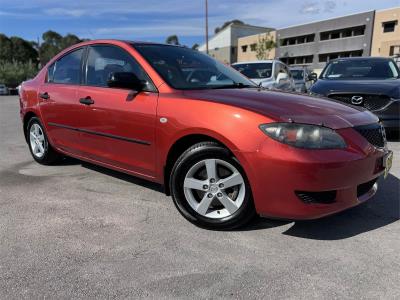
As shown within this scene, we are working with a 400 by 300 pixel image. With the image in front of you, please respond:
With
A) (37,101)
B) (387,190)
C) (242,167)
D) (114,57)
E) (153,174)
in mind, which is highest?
(114,57)

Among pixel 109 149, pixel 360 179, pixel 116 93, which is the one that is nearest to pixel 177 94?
pixel 116 93

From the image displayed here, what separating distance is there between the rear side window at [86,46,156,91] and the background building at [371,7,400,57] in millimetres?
45257

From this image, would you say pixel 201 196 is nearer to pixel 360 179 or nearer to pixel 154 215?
pixel 154 215

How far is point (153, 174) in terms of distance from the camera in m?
3.58

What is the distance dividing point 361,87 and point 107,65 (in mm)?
4651

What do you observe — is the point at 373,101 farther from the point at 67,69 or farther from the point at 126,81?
the point at 67,69

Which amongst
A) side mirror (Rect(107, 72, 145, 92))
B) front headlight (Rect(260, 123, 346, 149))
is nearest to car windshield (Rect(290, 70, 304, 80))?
side mirror (Rect(107, 72, 145, 92))

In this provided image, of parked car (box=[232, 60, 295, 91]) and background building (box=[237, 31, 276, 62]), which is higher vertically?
background building (box=[237, 31, 276, 62])

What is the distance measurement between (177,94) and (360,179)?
1626mm

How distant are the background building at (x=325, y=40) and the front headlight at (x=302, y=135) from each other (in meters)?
50.0

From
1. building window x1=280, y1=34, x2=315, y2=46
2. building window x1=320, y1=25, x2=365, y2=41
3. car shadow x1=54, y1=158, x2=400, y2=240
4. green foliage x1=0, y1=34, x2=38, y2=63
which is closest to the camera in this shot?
car shadow x1=54, y1=158, x2=400, y2=240

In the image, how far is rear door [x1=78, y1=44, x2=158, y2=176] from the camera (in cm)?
351

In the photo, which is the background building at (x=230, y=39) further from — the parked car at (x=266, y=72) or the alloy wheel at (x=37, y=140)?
the alloy wheel at (x=37, y=140)

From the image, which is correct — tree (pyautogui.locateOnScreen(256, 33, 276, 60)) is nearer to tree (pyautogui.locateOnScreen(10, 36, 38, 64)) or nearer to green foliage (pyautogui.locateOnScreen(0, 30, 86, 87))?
green foliage (pyautogui.locateOnScreen(0, 30, 86, 87))
